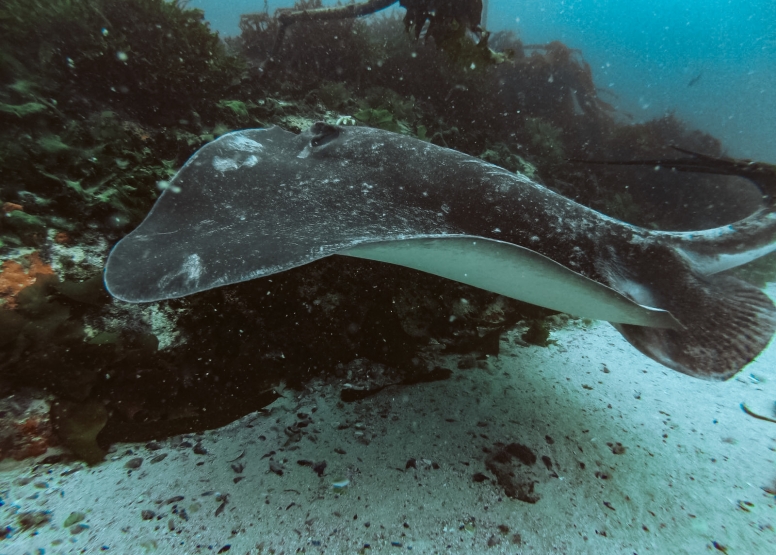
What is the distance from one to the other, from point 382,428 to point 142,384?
70.5 inches

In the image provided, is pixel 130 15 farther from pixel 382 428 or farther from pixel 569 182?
pixel 569 182

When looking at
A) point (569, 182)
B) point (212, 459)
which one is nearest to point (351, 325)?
point (212, 459)

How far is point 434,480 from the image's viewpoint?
2.07 meters

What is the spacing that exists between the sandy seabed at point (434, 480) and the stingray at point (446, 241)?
1003 mm

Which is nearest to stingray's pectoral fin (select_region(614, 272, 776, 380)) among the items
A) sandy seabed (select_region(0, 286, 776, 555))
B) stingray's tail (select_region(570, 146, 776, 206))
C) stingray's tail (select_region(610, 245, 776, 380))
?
stingray's tail (select_region(610, 245, 776, 380))

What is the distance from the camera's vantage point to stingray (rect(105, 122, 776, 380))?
1432 mm

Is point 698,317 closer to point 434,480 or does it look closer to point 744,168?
point 744,168

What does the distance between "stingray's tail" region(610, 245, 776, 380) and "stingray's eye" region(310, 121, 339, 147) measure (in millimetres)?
2265

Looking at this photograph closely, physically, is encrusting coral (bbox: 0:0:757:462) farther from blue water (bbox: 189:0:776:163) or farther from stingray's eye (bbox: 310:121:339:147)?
blue water (bbox: 189:0:776:163)

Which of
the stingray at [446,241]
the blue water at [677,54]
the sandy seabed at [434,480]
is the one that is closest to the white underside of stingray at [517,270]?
the stingray at [446,241]

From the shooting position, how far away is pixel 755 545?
178cm

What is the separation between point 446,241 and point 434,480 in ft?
5.25

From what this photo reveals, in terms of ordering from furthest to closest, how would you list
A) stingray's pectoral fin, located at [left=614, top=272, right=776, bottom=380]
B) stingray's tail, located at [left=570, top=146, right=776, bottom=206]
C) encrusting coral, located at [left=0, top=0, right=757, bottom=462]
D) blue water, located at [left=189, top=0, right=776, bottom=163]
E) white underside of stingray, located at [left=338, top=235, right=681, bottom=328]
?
1. blue water, located at [left=189, top=0, right=776, bottom=163]
2. stingray's tail, located at [left=570, top=146, right=776, bottom=206]
3. encrusting coral, located at [left=0, top=0, right=757, bottom=462]
4. stingray's pectoral fin, located at [left=614, top=272, right=776, bottom=380]
5. white underside of stingray, located at [left=338, top=235, right=681, bottom=328]

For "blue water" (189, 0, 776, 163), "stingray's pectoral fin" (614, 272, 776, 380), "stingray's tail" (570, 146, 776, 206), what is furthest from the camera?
"blue water" (189, 0, 776, 163)
